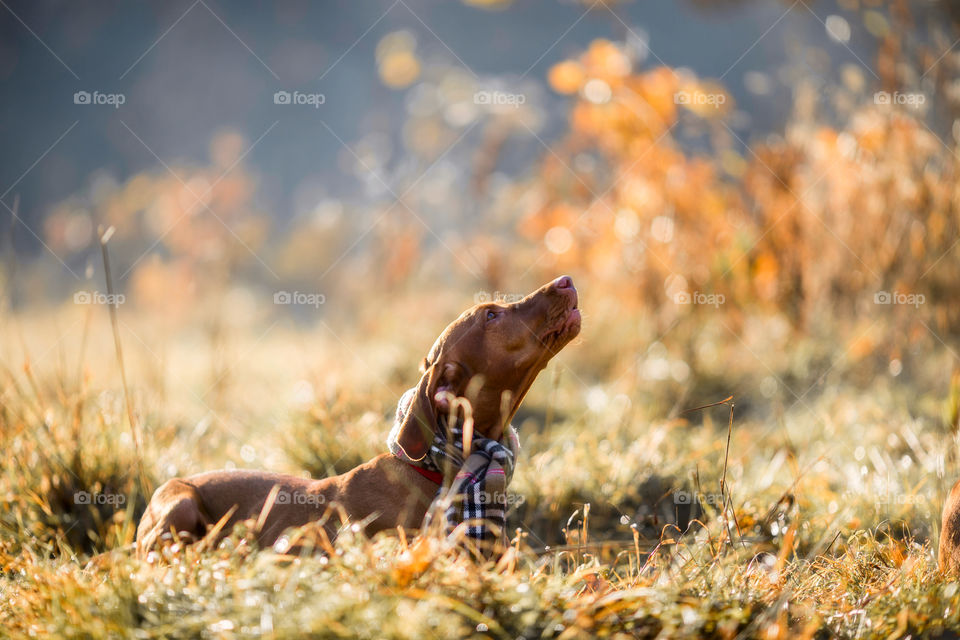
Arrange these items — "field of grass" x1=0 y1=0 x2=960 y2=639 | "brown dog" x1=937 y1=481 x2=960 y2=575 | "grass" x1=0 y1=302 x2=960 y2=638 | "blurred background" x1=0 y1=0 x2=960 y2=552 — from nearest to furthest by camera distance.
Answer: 1. "grass" x1=0 y1=302 x2=960 y2=638
2. "field of grass" x1=0 y1=0 x2=960 y2=639
3. "brown dog" x1=937 y1=481 x2=960 y2=575
4. "blurred background" x1=0 y1=0 x2=960 y2=552

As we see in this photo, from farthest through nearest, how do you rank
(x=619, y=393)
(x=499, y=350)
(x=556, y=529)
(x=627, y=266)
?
(x=627, y=266), (x=619, y=393), (x=556, y=529), (x=499, y=350)

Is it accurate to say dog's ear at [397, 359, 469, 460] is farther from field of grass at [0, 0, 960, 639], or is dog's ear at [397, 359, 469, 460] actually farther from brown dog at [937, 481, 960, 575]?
brown dog at [937, 481, 960, 575]

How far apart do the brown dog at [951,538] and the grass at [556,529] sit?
0.07 m

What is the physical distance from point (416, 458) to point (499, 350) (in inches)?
20.6

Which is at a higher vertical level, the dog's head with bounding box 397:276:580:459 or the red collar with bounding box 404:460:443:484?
the dog's head with bounding box 397:276:580:459

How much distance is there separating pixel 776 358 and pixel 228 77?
16.2 m

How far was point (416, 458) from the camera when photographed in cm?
280

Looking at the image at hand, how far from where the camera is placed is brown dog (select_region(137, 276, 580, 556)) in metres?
2.87

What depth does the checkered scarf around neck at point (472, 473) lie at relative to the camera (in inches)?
108

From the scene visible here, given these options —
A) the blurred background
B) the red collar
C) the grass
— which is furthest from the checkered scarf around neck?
the blurred background

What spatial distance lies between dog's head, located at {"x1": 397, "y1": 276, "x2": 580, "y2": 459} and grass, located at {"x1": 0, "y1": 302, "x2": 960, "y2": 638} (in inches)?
17.7

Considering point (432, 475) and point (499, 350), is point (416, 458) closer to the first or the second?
point (432, 475)

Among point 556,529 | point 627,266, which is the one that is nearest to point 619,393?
point 627,266

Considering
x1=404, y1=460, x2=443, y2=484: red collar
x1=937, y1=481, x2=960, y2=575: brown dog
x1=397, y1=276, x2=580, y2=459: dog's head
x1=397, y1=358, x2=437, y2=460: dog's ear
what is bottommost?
x1=937, y1=481, x2=960, y2=575: brown dog
